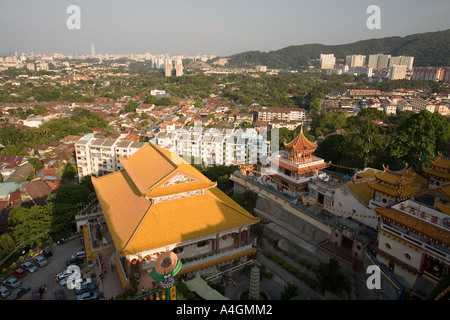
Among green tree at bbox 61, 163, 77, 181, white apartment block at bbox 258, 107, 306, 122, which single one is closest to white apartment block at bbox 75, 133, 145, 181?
green tree at bbox 61, 163, 77, 181

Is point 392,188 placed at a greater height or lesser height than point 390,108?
greater

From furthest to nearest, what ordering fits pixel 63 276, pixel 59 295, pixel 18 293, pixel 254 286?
pixel 63 276
pixel 18 293
pixel 59 295
pixel 254 286

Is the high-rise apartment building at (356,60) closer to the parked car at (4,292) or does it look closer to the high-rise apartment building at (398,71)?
the high-rise apartment building at (398,71)

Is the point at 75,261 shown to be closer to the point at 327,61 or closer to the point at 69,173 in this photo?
the point at 69,173

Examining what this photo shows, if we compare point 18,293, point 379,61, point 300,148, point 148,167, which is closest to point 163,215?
point 148,167

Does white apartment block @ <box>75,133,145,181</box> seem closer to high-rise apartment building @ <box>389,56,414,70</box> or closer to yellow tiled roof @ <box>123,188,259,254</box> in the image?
yellow tiled roof @ <box>123,188,259,254</box>
